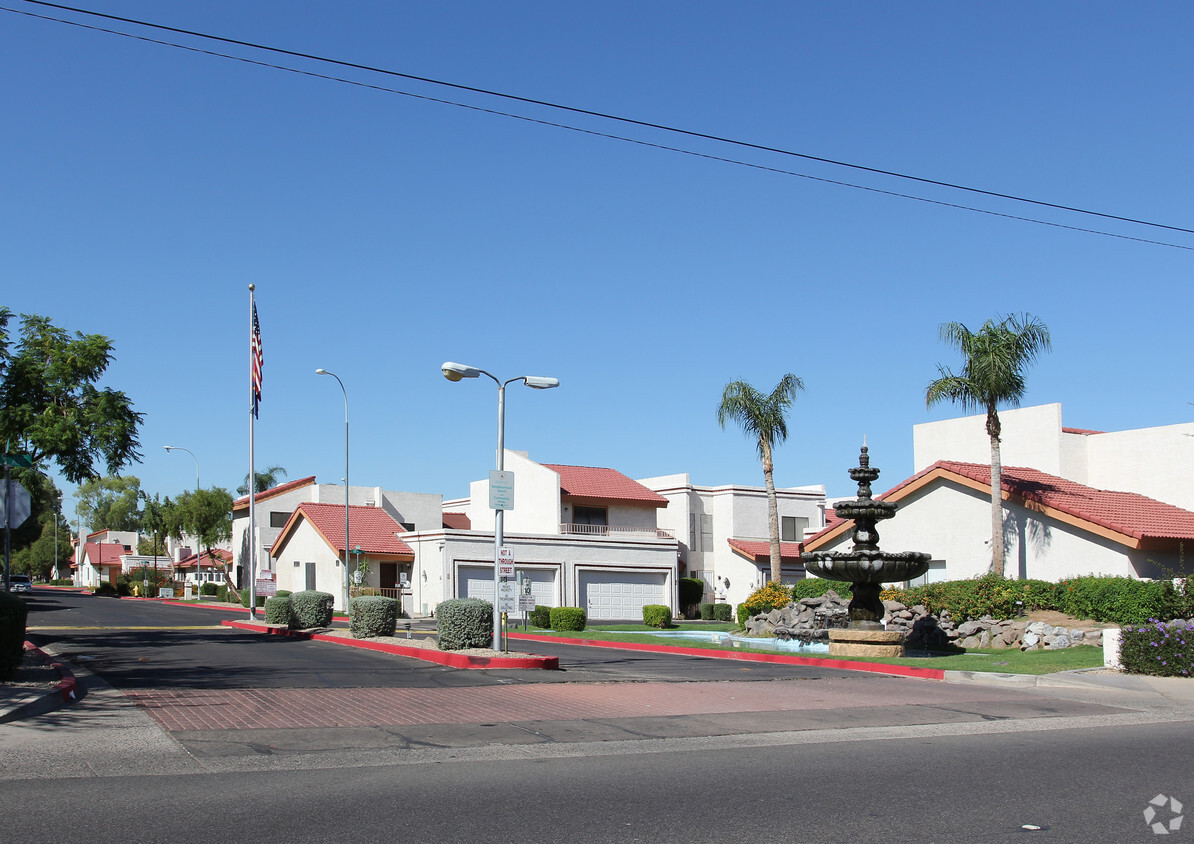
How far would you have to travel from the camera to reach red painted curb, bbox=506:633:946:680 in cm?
1905

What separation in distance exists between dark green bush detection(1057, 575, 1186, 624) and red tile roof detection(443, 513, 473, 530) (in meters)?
40.9

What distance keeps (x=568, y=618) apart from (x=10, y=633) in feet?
80.4

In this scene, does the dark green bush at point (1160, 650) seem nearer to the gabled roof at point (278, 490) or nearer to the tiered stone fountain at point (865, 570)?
the tiered stone fountain at point (865, 570)

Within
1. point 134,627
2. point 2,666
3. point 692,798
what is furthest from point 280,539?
point 692,798

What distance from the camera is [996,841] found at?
650 cm

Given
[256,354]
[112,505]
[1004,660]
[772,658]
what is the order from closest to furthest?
[1004,660] → [772,658] → [256,354] → [112,505]

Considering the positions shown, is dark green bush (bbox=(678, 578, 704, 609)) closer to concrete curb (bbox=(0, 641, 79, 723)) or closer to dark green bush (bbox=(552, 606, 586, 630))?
dark green bush (bbox=(552, 606, 586, 630))

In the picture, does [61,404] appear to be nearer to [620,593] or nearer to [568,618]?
[568,618]

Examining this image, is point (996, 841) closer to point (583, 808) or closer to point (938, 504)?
point (583, 808)

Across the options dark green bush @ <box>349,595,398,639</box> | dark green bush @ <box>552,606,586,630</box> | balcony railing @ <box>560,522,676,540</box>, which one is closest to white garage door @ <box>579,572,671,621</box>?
balcony railing @ <box>560,522,676,540</box>

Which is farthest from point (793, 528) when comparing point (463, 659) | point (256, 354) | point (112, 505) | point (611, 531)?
point (112, 505)

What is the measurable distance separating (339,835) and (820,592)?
2697 centimetres

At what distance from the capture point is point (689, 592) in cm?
5284

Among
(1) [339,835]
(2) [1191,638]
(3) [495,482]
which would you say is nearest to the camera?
(1) [339,835]
